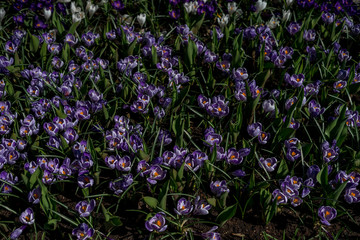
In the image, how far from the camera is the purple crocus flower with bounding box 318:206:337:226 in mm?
2201

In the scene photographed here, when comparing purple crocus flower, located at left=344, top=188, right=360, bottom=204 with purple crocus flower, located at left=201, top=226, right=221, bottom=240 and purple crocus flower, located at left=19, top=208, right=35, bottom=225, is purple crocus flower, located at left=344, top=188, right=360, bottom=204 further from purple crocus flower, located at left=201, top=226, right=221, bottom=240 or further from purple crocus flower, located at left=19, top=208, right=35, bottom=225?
purple crocus flower, located at left=19, top=208, right=35, bottom=225

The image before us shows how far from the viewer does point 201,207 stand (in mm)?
2229

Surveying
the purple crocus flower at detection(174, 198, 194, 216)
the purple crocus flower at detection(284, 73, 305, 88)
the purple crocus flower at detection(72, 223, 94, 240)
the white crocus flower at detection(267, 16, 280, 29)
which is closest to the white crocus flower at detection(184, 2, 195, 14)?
the white crocus flower at detection(267, 16, 280, 29)

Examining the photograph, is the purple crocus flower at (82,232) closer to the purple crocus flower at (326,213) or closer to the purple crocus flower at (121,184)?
the purple crocus flower at (121,184)

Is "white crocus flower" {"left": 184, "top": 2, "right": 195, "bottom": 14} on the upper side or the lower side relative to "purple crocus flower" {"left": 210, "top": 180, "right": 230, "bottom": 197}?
upper

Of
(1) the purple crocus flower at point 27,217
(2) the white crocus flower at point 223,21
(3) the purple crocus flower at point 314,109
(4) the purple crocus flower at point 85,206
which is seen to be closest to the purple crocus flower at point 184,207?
(4) the purple crocus flower at point 85,206

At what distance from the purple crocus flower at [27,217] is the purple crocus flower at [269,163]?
127cm

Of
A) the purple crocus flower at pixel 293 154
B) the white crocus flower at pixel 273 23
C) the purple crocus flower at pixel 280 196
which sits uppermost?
the white crocus flower at pixel 273 23

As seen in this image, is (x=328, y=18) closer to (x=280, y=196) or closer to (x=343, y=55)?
(x=343, y=55)

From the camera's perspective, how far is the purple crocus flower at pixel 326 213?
2.20 meters

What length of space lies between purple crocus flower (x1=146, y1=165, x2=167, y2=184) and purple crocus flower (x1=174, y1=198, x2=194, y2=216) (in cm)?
17

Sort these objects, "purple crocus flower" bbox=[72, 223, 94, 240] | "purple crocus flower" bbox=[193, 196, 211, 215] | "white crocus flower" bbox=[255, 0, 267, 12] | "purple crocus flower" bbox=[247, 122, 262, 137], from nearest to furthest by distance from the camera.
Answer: "purple crocus flower" bbox=[72, 223, 94, 240]
"purple crocus flower" bbox=[193, 196, 211, 215]
"purple crocus flower" bbox=[247, 122, 262, 137]
"white crocus flower" bbox=[255, 0, 267, 12]

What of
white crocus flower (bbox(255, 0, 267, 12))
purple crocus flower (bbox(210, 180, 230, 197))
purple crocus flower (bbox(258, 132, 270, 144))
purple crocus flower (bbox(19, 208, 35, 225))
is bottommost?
purple crocus flower (bbox(19, 208, 35, 225))

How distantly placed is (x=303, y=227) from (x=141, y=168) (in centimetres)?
98
